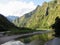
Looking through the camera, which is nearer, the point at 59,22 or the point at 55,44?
the point at 55,44

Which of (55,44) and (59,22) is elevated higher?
(59,22)

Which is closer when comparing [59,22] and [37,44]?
[37,44]

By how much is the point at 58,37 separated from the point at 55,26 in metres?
2.71

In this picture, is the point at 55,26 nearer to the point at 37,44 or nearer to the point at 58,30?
the point at 58,30

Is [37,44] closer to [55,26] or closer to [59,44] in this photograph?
[59,44]

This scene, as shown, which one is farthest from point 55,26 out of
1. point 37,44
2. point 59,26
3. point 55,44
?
point 37,44

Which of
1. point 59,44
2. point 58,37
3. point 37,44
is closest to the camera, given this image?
point 37,44

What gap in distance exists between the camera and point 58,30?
120 feet

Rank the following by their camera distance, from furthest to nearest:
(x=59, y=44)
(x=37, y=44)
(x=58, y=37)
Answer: (x=58, y=37)
(x=59, y=44)
(x=37, y=44)

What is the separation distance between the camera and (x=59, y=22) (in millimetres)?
38062

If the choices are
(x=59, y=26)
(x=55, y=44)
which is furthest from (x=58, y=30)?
(x=55, y=44)

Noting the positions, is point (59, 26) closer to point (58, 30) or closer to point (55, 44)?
point (58, 30)

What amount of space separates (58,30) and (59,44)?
908cm

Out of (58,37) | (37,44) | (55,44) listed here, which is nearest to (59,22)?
(58,37)
